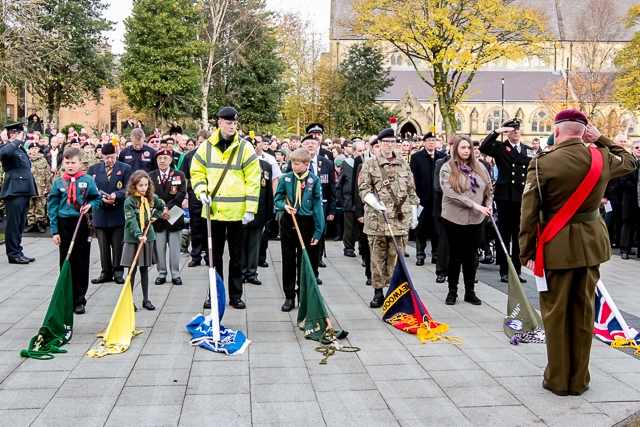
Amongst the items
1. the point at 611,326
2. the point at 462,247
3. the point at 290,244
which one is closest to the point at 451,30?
the point at 462,247

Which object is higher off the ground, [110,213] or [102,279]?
[110,213]

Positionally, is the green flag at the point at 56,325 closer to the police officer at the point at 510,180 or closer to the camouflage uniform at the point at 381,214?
the camouflage uniform at the point at 381,214

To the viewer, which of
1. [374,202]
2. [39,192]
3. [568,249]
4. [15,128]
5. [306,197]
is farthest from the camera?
[39,192]

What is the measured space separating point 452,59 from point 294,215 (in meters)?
29.3

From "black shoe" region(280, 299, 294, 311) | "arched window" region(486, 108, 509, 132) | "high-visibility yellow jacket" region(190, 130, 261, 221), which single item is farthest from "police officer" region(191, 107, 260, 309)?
"arched window" region(486, 108, 509, 132)

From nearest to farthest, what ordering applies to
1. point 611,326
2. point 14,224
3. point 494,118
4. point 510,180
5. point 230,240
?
point 611,326
point 230,240
point 510,180
point 14,224
point 494,118

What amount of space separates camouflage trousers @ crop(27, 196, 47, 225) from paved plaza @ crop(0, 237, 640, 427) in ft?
26.1

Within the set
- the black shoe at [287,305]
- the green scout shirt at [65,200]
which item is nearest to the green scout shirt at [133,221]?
the green scout shirt at [65,200]

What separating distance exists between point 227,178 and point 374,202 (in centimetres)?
177

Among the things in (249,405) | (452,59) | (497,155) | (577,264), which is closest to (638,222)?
(497,155)

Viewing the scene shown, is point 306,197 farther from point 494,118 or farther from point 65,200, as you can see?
point 494,118

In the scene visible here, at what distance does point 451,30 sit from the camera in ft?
115

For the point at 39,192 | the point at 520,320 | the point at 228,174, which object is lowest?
the point at 520,320

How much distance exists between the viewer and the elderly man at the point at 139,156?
12.0 meters
